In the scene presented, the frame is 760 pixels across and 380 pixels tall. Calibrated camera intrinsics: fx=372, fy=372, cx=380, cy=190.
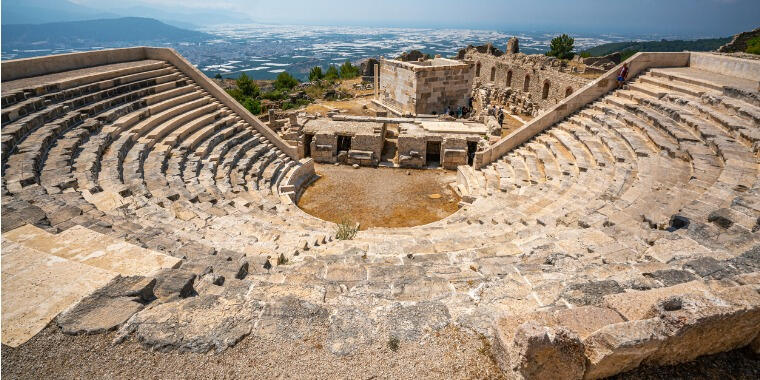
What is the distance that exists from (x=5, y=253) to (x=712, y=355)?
7710 millimetres

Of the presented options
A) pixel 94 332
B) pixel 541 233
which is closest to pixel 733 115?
pixel 541 233

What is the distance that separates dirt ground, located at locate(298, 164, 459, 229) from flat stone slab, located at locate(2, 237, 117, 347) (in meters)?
8.76

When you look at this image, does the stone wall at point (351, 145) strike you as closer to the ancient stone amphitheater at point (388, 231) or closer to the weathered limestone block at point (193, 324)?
the ancient stone amphitheater at point (388, 231)

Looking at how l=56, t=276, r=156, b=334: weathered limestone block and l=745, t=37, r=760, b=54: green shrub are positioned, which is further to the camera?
l=745, t=37, r=760, b=54: green shrub

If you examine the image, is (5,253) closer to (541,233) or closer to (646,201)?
(541,233)

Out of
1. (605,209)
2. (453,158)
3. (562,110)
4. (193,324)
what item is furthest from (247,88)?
(193,324)

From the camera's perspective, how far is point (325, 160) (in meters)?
18.7

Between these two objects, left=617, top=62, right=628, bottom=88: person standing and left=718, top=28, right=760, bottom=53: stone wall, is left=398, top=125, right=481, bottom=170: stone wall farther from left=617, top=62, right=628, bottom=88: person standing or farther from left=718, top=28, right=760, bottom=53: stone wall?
left=718, top=28, right=760, bottom=53: stone wall

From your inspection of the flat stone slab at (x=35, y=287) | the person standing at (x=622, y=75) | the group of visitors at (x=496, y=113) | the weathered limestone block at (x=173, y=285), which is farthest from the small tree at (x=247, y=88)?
the weathered limestone block at (x=173, y=285)

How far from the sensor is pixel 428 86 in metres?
23.2

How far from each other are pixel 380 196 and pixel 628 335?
40.4 feet

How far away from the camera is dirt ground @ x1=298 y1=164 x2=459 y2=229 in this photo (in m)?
13.5

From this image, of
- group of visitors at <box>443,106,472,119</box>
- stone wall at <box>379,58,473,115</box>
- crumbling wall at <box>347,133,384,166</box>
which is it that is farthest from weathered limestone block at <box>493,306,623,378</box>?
group of visitors at <box>443,106,472,119</box>

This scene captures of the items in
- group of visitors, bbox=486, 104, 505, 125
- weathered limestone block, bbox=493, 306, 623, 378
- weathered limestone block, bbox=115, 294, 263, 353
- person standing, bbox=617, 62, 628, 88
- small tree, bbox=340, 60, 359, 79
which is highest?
small tree, bbox=340, 60, 359, 79
